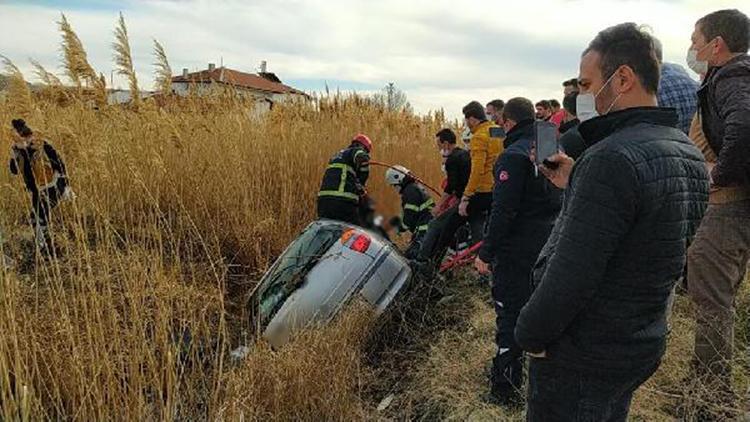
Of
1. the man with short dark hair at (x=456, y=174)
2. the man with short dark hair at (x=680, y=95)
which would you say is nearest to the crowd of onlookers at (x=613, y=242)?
the man with short dark hair at (x=680, y=95)

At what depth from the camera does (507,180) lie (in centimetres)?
364

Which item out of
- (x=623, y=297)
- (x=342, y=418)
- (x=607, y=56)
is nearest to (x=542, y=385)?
(x=623, y=297)

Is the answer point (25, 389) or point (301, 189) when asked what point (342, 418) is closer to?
point (25, 389)

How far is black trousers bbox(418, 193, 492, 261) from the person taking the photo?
5.91m

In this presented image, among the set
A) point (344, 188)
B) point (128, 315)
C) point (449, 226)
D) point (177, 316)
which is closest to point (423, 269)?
point (449, 226)

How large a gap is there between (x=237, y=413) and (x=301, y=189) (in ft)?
15.0

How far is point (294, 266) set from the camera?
175 inches

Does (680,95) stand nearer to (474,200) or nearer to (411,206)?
(474,200)

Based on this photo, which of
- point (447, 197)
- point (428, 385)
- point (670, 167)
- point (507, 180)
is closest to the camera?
point (670, 167)

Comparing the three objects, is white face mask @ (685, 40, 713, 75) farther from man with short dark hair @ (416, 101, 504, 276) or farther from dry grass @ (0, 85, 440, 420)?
man with short dark hair @ (416, 101, 504, 276)

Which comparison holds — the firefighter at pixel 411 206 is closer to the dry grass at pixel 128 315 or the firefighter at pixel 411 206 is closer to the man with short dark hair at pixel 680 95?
the dry grass at pixel 128 315

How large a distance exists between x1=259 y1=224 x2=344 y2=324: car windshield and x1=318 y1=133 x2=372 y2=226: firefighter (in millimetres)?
1604

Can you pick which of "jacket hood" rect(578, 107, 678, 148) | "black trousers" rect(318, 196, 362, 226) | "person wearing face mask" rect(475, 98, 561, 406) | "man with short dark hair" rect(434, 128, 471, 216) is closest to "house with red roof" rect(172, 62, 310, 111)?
"black trousers" rect(318, 196, 362, 226)

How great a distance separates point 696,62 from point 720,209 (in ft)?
2.53
